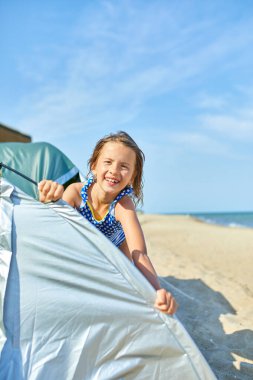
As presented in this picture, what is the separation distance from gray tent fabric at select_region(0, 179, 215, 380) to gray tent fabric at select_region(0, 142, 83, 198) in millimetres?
1923

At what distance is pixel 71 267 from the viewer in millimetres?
1857

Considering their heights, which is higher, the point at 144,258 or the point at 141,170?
the point at 141,170

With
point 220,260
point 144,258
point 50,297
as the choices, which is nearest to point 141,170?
point 144,258

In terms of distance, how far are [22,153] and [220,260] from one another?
4624 mm

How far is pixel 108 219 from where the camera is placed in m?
2.50

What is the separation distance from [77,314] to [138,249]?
21.0 inches

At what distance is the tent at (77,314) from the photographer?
5.81 ft

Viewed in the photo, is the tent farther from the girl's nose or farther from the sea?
the sea

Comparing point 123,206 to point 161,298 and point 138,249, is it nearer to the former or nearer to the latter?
point 138,249

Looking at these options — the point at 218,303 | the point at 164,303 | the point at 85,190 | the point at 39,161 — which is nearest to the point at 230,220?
the point at 218,303

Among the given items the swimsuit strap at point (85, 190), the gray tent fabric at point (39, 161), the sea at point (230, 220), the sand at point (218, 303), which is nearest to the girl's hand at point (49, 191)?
the swimsuit strap at point (85, 190)

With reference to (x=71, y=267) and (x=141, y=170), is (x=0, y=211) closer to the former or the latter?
(x=71, y=267)

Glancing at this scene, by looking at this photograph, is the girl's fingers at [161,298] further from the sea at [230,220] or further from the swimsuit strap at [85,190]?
the sea at [230,220]

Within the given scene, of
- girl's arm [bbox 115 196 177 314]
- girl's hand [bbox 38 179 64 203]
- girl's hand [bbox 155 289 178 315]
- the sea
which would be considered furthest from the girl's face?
the sea
